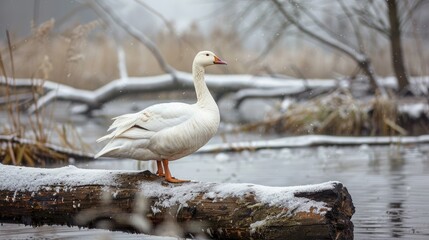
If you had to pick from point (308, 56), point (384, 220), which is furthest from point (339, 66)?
point (384, 220)

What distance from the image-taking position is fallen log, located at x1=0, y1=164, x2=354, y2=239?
516cm

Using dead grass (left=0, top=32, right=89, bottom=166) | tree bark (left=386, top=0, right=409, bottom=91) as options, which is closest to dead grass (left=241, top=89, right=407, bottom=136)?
tree bark (left=386, top=0, right=409, bottom=91)

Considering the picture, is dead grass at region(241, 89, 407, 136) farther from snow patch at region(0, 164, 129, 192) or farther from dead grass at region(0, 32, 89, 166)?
snow patch at region(0, 164, 129, 192)

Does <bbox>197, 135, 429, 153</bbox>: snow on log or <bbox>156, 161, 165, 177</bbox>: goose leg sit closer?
<bbox>156, 161, 165, 177</bbox>: goose leg

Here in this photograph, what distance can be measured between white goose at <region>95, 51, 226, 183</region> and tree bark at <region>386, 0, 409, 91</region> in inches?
389

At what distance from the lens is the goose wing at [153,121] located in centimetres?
600

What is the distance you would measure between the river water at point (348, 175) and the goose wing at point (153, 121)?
0.70 meters

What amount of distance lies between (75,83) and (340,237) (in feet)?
54.3

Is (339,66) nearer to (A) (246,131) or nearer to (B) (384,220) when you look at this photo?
(A) (246,131)

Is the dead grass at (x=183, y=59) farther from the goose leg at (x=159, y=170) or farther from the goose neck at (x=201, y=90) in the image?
the goose leg at (x=159, y=170)

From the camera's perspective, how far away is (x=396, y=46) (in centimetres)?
1585

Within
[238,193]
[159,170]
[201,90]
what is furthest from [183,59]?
[238,193]

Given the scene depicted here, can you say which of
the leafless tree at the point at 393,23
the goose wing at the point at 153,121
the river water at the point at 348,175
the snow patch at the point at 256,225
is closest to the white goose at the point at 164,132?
the goose wing at the point at 153,121

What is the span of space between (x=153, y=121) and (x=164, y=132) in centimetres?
13
